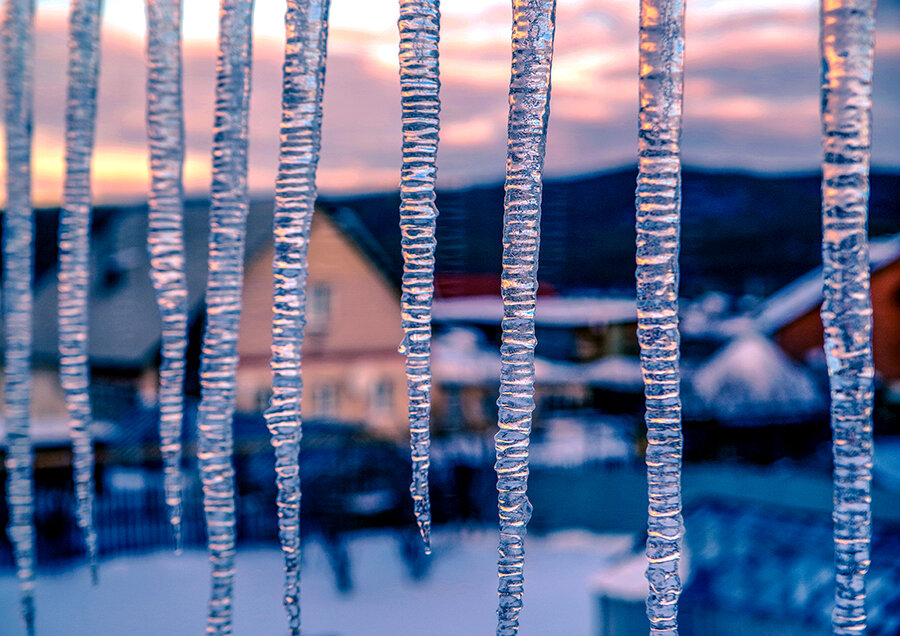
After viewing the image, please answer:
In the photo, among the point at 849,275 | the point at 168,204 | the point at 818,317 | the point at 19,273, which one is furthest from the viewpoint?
the point at 818,317

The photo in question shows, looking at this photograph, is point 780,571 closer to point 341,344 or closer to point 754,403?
point 754,403

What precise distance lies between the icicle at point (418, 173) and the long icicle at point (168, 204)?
2.28 feet

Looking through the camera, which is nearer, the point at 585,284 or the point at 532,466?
the point at 585,284

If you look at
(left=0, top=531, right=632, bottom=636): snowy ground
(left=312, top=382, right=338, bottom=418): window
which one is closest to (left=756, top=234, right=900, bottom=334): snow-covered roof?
(left=0, top=531, right=632, bottom=636): snowy ground

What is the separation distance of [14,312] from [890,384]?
3.41 m

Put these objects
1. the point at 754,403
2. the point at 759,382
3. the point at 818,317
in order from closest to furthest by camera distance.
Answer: the point at 818,317 < the point at 759,382 < the point at 754,403

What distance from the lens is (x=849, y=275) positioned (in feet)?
3.59

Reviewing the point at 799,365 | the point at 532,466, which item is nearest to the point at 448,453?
the point at 532,466

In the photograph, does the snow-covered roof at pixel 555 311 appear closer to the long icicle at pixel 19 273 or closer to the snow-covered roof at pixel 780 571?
the snow-covered roof at pixel 780 571

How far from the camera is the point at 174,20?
1633 mm

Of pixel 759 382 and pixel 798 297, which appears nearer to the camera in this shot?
pixel 798 297

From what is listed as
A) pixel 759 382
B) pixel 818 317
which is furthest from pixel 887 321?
pixel 759 382

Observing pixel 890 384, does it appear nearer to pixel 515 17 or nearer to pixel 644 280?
pixel 644 280

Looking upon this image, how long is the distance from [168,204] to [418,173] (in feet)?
2.53
